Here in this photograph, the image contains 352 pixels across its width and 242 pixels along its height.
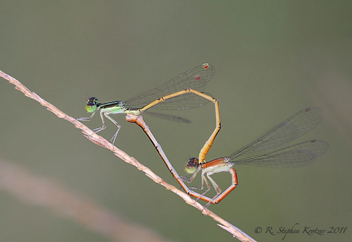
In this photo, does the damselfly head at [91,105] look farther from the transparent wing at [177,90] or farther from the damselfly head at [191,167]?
the damselfly head at [191,167]

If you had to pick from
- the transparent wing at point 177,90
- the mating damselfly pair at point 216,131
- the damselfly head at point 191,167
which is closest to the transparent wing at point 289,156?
the mating damselfly pair at point 216,131

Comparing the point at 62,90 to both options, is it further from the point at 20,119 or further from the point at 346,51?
the point at 346,51

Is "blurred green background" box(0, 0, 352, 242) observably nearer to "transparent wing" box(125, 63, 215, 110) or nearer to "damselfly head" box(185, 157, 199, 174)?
"transparent wing" box(125, 63, 215, 110)

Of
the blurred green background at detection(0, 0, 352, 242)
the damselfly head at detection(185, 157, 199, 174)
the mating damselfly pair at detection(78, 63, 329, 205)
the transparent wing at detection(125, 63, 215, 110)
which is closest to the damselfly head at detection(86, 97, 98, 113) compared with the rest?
the mating damselfly pair at detection(78, 63, 329, 205)

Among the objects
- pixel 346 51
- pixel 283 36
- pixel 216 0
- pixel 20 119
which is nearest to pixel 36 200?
pixel 20 119

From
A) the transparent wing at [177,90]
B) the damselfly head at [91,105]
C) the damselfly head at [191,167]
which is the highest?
the damselfly head at [91,105]

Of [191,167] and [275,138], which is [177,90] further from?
[275,138]
